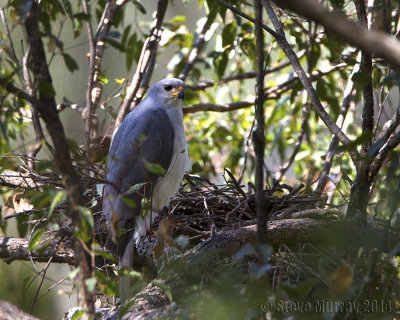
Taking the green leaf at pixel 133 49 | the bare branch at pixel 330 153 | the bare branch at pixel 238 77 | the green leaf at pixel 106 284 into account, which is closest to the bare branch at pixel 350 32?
the green leaf at pixel 106 284

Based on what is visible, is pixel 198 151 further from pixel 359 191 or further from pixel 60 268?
pixel 359 191

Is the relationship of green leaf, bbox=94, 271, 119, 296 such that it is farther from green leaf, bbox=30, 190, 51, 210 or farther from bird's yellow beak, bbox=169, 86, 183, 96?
bird's yellow beak, bbox=169, 86, 183, 96

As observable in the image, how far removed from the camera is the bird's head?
171 inches

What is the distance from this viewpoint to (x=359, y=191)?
2.14 meters

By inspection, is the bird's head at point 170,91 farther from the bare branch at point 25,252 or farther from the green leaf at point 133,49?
the bare branch at point 25,252

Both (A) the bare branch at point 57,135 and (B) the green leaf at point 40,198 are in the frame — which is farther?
(B) the green leaf at point 40,198

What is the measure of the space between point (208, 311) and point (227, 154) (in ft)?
13.9

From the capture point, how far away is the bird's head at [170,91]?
4.35 metres

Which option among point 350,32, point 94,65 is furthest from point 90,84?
point 350,32

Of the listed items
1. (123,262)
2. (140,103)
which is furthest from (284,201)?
(140,103)

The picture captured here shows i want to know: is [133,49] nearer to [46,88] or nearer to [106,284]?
[46,88]

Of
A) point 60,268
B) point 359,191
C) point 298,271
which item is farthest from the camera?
point 60,268

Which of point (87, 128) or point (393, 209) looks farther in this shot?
point (87, 128)

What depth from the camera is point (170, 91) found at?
4.38 metres
